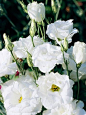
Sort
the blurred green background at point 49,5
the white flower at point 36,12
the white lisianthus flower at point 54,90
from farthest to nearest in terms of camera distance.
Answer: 1. the blurred green background at point 49,5
2. the white flower at point 36,12
3. the white lisianthus flower at point 54,90

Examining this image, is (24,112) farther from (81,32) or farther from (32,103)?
(81,32)

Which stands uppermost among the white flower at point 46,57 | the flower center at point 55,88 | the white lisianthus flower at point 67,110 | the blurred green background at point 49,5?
the white flower at point 46,57

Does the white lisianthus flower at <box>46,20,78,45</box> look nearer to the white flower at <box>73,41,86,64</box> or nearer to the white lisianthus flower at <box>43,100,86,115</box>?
the white flower at <box>73,41,86,64</box>

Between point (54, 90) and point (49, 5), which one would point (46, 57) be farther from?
point (49, 5)

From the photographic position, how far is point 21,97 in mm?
687

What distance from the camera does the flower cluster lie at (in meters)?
0.61

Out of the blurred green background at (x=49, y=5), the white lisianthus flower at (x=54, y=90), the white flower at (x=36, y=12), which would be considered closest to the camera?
the white lisianthus flower at (x=54, y=90)

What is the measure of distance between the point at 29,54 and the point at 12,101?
0.13 m

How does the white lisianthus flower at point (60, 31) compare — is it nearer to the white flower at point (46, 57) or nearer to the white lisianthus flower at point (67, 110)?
the white flower at point (46, 57)

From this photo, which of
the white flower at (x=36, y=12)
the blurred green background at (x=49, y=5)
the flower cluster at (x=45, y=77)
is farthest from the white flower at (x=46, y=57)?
the blurred green background at (x=49, y=5)

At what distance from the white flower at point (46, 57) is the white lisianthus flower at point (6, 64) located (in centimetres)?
7

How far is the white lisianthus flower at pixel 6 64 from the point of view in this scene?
650mm

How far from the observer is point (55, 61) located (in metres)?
0.61

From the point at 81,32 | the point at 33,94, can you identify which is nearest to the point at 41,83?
the point at 33,94
